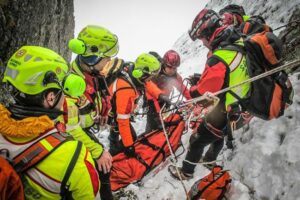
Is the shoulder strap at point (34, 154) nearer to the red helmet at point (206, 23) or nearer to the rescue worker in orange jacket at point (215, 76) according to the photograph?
the rescue worker in orange jacket at point (215, 76)

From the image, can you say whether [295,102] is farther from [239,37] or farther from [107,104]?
[107,104]

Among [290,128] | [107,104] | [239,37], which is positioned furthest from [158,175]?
[239,37]

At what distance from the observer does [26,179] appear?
1.76 m

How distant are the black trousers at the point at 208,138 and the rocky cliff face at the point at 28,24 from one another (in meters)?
3.67

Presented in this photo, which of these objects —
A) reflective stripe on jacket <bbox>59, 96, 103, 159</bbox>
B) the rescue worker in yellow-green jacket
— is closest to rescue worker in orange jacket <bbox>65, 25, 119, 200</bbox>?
reflective stripe on jacket <bbox>59, 96, 103, 159</bbox>

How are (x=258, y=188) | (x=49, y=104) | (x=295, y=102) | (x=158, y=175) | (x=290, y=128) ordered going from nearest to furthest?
(x=49, y=104)
(x=258, y=188)
(x=290, y=128)
(x=295, y=102)
(x=158, y=175)

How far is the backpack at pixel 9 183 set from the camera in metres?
1.53

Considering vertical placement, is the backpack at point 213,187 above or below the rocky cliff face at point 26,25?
below

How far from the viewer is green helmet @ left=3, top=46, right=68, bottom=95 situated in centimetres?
188

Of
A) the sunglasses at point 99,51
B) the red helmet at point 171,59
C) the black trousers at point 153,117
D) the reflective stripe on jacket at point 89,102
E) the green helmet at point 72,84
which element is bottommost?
the black trousers at point 153,117

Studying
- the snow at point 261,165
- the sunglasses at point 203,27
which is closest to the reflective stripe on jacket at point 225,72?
the sunglasses at point 203,27

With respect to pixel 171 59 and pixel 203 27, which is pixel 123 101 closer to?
pixel 203 27

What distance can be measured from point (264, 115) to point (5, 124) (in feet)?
10.3

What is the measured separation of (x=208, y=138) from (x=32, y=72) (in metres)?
3.13
